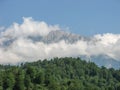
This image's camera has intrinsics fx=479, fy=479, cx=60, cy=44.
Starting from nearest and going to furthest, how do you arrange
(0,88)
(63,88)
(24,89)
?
(0,88) < (24,89) < (63,88)

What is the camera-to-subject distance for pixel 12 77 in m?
166

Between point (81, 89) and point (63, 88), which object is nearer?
point (63, 88)

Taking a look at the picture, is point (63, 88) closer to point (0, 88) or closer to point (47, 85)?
point (47, 85)

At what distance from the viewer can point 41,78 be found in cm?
18100

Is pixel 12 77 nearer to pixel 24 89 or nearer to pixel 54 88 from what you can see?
pixel 24 89

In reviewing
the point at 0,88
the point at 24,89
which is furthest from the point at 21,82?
the point at 0,88

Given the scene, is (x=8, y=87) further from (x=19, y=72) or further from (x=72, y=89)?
(x=72, y=89)

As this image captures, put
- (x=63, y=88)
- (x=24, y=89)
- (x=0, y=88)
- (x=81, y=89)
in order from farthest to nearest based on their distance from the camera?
(x=81, y=89), (x=63, y=88), (x=24, y=89), (x=0, y=88)

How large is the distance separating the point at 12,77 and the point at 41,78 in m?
18.1

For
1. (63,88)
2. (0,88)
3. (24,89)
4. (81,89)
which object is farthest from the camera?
(81,89)

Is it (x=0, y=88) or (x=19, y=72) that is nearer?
(x=0, y=88)

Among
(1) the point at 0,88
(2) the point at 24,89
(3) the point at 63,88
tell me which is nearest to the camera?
(1) the point at 0,88

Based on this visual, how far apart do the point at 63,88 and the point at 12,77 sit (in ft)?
69.6

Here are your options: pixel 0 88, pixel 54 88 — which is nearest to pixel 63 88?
pixel 54 88
